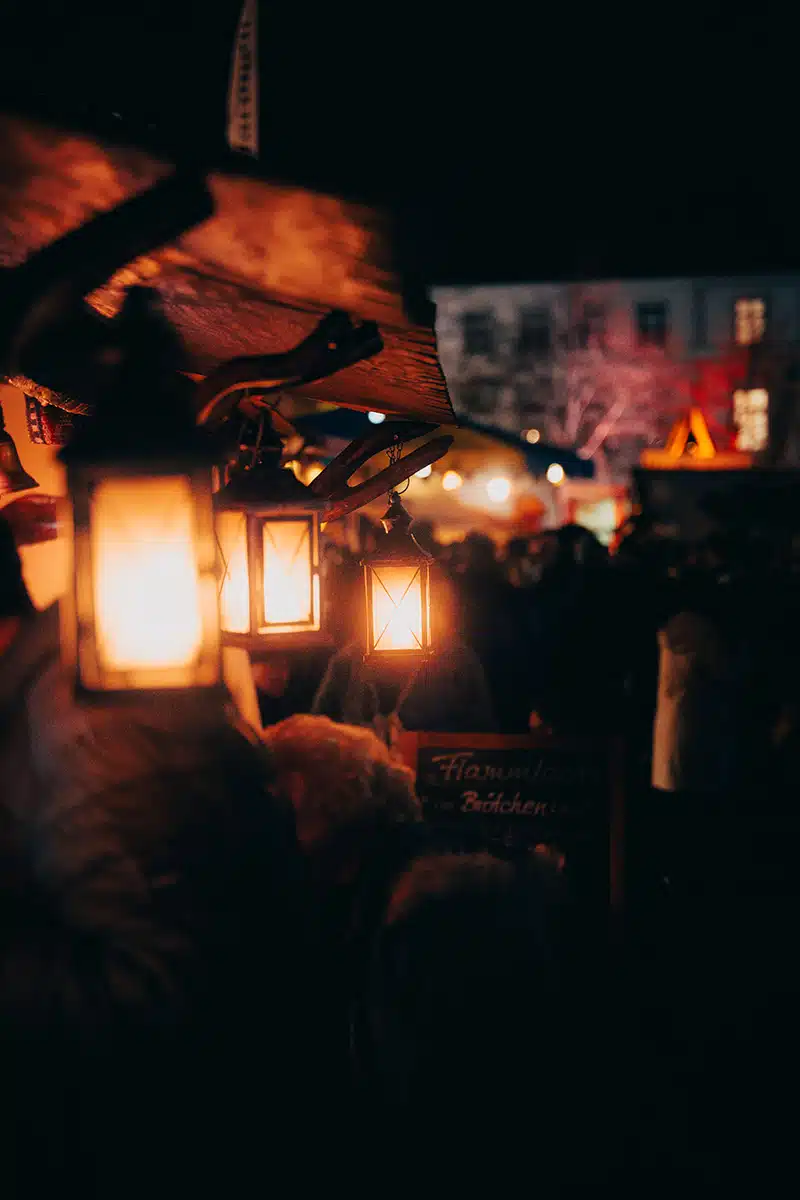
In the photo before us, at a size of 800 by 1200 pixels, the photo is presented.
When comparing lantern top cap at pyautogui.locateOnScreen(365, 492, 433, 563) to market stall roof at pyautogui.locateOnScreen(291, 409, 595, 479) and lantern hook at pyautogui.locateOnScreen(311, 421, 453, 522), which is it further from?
market stall roof at pyautogui.locateOnScreen(291, 409, 595, 479)

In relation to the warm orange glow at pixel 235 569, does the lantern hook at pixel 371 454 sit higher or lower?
higher

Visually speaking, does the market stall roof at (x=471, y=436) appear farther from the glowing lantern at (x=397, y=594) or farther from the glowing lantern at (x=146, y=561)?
the glowing lantern at (x=146, y=561)

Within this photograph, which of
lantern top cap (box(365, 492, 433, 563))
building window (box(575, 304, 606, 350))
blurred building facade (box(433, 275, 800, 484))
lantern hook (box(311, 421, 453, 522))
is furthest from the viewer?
building window (box(575, 304, 606, 350))

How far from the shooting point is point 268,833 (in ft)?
9.01

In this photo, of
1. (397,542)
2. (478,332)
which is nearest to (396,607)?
(397,542)

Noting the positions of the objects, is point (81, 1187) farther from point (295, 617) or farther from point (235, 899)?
point (295, 617)

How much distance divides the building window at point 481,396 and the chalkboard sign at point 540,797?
144 feet

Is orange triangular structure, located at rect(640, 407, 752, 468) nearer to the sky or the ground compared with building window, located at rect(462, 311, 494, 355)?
nearer to the ground

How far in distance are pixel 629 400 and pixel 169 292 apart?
47.4 m

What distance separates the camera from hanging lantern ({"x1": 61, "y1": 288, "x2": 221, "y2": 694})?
2.29 meters

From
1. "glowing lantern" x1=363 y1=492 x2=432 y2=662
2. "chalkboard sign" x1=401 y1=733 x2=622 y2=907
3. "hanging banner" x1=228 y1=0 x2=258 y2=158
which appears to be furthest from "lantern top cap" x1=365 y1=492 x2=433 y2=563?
"hanging banner" x1=228 y1=0 x2=258 y2=158

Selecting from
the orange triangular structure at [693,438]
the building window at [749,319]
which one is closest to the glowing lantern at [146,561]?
the orange triangular structure at [693,438]

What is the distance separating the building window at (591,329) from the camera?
48.9 m

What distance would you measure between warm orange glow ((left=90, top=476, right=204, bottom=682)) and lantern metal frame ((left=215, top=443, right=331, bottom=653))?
29.2 inches
